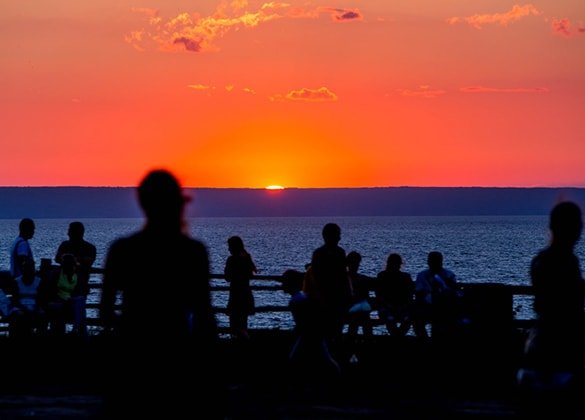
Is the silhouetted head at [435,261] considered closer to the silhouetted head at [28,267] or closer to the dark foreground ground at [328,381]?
the dark foreground ground at [328,381]

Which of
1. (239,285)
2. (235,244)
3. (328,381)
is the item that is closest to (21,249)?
(235,244)

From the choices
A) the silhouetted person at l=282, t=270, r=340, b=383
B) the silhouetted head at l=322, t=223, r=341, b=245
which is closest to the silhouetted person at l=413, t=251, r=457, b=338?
the silhouetted person at l=282, t=270, r=340, b=383

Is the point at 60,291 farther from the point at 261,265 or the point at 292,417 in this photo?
the point at 261,265

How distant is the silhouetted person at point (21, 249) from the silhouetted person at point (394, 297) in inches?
195

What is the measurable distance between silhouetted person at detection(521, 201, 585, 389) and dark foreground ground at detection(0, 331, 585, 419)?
237 cm

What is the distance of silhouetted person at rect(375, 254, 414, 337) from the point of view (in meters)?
19.8

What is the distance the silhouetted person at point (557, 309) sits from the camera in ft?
25.8

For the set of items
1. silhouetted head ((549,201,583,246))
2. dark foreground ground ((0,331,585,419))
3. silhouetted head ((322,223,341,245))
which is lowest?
dark foreground ground ((0,331,585,419))

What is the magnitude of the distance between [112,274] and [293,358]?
8.31m

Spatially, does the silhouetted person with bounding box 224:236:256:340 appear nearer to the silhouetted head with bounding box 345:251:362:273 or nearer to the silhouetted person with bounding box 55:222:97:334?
the silhouetted head with bounding box 345:251:362:273

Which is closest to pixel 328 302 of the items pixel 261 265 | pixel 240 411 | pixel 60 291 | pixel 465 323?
pixel 240 411

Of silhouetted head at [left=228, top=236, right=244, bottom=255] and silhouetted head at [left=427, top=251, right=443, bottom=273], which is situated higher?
silhouetted head at [left=228, top=236, right=244, bottom=255]

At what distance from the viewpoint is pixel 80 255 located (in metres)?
19.4

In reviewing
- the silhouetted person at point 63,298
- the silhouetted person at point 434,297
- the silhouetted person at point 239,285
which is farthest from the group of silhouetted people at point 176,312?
the silhouetted person at point 239,285
